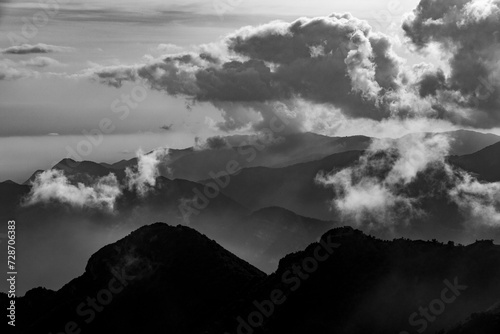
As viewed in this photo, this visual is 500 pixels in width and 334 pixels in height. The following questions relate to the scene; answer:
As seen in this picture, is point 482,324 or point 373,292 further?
point 373,292

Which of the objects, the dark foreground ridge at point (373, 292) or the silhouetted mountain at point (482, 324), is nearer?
the silhouetted mountain at point (482, 324)

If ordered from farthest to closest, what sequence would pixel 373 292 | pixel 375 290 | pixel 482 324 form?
pixel 375 290 → pixel 373 292 → pixel 482 324

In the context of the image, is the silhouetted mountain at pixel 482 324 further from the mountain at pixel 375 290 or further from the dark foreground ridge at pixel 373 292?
the mountain at pixel 375 290

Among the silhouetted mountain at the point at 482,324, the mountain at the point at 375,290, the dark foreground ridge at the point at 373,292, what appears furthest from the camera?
the mountain at the point at 375,290

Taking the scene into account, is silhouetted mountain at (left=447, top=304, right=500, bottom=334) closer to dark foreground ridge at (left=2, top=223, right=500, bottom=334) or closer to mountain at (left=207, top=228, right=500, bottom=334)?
dark foreground ridge at (left=2, top=223, right=500, bottom=334)

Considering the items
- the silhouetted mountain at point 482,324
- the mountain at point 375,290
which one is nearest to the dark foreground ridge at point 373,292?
the mountain at point 375,290

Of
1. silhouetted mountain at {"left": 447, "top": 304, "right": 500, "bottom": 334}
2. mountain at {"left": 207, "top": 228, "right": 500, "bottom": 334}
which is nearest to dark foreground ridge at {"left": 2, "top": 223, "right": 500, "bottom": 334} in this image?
mountain at {"left": 207, "top": 228, "right": 500, "bottom": 334}

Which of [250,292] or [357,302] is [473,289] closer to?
[357,302]

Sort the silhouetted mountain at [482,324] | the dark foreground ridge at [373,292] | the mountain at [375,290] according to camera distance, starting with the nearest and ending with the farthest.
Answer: the silhouetted mountain at [482,324] → the dark foreground ridge at [373,292] → the mountain at [375,290]

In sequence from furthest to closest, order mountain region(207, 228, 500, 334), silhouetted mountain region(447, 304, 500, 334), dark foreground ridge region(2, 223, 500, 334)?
mountain region(207, 228, 500, 334) → dark foreground ridge region(2, 223, 500, 334) → silhouetted mountain region(447, 304, 500, 334)

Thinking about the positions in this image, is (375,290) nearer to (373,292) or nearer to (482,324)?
(373,292)

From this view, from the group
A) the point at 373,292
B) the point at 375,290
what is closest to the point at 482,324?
the point at 373,292
